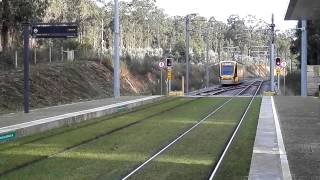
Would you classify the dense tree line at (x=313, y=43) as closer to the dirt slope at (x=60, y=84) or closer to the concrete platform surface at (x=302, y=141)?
the dirt slope at (x=60, y=84)

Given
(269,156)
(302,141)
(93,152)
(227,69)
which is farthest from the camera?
(227,69)

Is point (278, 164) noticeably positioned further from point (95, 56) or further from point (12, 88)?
point (95, 56)

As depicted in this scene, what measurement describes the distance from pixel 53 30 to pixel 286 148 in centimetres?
1375

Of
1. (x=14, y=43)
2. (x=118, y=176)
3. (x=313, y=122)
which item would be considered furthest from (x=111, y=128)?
(x=14, y=43)

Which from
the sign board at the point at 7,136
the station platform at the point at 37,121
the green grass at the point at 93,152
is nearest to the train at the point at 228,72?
the station platform at the point at 37,121

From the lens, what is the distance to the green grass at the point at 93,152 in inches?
446

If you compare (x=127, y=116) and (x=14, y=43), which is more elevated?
(x=14, y=43)

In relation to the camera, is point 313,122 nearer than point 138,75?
Yes

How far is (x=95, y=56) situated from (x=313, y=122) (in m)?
36.2

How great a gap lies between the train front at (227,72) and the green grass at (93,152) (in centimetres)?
5776

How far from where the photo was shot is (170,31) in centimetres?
13175

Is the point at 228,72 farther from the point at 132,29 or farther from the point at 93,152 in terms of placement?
the point at 93,152

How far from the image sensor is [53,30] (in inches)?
994

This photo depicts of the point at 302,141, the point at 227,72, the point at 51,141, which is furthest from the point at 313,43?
the point at 51,141
